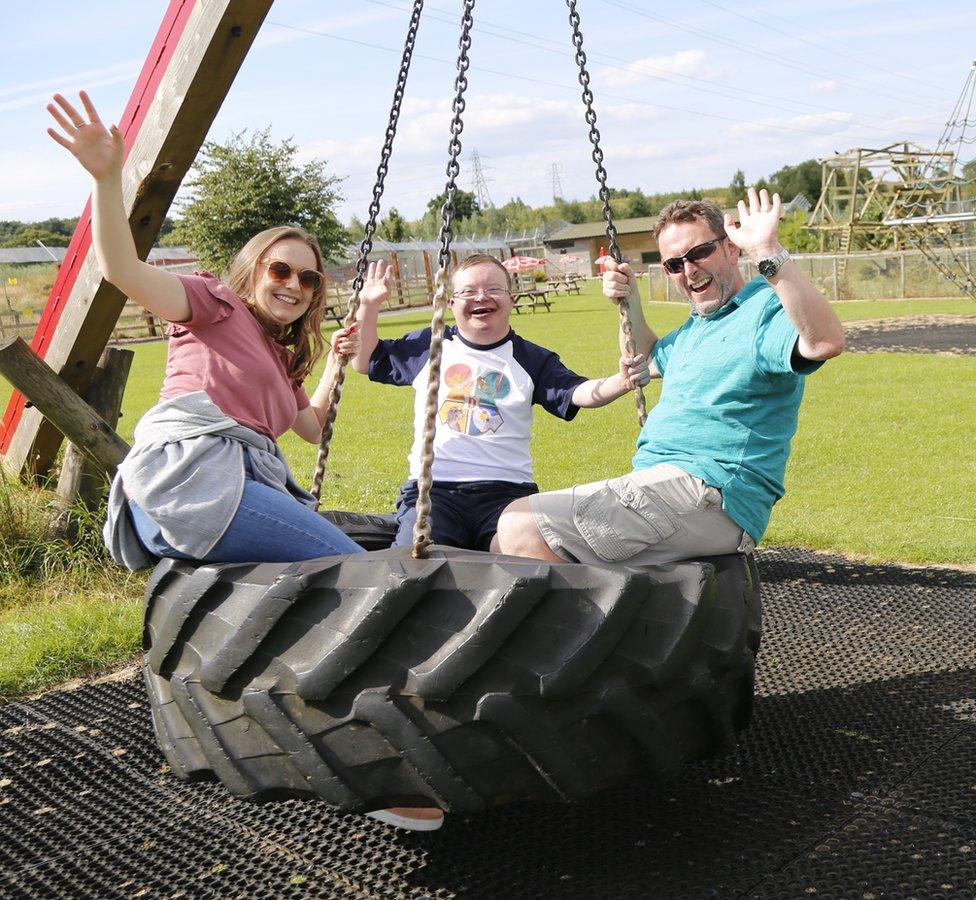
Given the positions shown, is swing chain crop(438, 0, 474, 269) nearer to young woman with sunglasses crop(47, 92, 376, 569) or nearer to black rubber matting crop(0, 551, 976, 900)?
young woman with sunglasses crop(47, 92, 376, 569)

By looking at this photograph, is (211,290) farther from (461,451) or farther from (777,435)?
(777,435)

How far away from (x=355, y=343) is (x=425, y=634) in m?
1.61

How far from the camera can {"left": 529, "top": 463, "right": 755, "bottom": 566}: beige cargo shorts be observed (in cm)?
259

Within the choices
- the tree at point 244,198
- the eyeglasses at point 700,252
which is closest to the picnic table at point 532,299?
the tree at point 244,198

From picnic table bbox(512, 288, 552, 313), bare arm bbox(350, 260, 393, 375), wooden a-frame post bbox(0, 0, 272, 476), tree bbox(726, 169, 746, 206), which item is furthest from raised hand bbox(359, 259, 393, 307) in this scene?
tree bbox(726, 169, 746, 206)

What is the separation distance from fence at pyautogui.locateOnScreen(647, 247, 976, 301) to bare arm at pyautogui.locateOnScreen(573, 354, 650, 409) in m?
24.2

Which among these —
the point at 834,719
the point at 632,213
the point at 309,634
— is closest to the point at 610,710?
the point at 309,634

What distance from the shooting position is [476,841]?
2422 millimetres

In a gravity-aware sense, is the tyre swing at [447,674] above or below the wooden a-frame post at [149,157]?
below

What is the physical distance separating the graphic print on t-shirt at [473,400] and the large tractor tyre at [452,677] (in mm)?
1181

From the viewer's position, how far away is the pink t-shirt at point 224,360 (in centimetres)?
264

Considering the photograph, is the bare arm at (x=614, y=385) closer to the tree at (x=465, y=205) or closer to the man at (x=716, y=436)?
the man at (x=716, y=436)

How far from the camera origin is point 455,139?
7.82 feet

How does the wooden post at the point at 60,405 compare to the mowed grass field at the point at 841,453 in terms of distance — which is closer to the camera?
the wooden post at the point at 60,405
